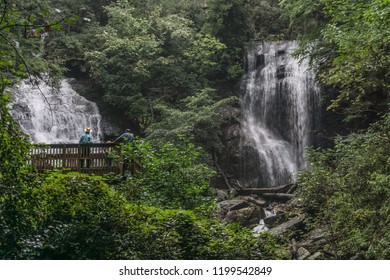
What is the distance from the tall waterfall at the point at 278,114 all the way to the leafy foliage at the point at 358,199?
8.44 meters

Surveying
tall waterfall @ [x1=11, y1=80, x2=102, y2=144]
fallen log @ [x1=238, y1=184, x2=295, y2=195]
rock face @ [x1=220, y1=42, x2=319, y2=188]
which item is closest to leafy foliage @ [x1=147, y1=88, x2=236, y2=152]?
rock face @ [x1=220, y1=42, x2=319, y2=188]

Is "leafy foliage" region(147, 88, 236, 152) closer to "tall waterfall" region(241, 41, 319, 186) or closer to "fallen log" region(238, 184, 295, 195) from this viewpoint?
"tall waterfall" region(241, 41, 319, 186)

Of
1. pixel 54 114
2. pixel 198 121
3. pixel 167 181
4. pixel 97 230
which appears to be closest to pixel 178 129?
pixel 198 121

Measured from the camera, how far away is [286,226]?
1766 cm

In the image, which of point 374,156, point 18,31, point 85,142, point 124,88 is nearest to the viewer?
point 374,156

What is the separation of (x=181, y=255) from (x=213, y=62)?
1991 cm

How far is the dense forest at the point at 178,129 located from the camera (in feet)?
27.9

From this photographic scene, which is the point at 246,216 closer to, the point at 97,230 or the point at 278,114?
the point at 278,114

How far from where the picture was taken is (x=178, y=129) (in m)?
22.7

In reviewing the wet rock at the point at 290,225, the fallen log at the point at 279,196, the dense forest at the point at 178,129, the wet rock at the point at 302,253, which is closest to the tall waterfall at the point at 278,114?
the dense forest at the point at 178,129

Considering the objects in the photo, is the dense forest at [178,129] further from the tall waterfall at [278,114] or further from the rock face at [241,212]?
the rock face at [241,212]

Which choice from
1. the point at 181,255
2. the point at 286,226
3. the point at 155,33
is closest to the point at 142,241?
the point at 181,255

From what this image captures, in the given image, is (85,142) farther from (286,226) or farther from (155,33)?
(155,33)

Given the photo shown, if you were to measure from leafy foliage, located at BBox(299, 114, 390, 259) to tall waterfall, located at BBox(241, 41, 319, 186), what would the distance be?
844 centimetres
